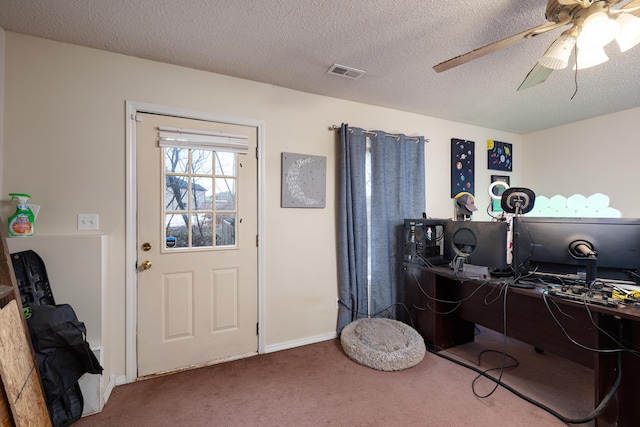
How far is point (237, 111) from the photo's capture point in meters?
2.31

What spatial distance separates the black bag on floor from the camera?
143cm

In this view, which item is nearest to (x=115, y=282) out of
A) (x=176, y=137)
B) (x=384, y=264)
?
(x=176, y=137)

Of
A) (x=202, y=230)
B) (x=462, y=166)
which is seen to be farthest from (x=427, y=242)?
(x=202, y=230)

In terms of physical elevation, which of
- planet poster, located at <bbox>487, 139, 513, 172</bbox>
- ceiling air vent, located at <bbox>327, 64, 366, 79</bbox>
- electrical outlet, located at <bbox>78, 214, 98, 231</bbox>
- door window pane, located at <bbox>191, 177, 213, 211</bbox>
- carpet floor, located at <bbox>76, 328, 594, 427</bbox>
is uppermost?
ceiling air vent, located at <bbox>327, 64, 366, 79</bbox>

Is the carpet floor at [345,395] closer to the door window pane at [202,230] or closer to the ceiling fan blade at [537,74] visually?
the door window pane at [202,230]

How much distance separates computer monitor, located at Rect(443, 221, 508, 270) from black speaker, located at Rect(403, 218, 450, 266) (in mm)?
174

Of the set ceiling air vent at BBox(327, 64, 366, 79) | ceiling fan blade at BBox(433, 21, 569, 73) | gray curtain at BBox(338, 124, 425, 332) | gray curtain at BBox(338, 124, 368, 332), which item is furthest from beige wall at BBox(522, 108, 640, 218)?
ceiling air vent at BBox(327, 64, 366, 79)

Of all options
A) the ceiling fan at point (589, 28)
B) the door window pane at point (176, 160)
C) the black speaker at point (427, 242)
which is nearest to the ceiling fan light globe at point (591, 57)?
the ceiling fan at point (589, 28)

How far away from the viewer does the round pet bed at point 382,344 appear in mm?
2141

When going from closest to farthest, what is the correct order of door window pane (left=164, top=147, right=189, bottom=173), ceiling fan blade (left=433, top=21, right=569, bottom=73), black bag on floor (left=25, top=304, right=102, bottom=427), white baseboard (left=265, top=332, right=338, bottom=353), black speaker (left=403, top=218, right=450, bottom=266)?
ceiling fan blade (left=433, top=21, right=569, bottom=73)
black bag on floor (left=25, top=304, right=102, bottom=427)
door window pane (left=164, top=147, right=189, bottom=173)
white baseboard (left=265, top=332, right=338, bottom=353)
black speaker (left=403, top=218, right=450, bottom=266)

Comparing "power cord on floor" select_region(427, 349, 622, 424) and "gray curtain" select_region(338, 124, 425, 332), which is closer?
"power cord on floor" select_region(427, 349, 622, 424)

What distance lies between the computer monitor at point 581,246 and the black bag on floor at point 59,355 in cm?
281

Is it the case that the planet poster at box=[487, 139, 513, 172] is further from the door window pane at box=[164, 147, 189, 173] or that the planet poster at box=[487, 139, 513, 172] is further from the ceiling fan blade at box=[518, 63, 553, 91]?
the door window pane at box=[164, 147, 189, 173]

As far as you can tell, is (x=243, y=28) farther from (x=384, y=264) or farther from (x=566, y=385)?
(x=566, y=385)
